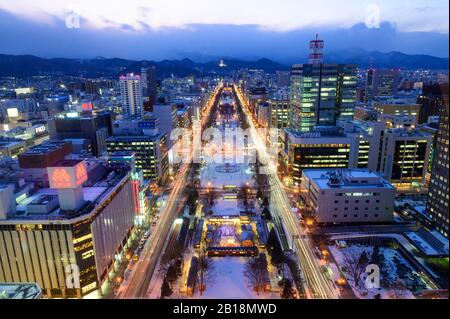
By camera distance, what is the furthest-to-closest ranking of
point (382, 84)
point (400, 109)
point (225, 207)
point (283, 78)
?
1. point (283, 78)
2. point (382, 84)
3. point (400, 109)
4. point (225, 207)

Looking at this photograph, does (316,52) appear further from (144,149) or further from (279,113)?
(144,149)

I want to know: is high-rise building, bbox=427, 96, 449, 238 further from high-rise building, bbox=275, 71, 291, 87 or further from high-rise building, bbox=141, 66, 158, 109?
high-rise building, bbox=275, 71, 291, 87

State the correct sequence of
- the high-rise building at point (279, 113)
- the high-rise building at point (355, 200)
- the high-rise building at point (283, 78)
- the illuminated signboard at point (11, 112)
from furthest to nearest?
the high-rise building at point (283, 78)
the illuminated signboard at point (11, 112)
the high-rise building at point (279, 113)
the high-rise building at point (355, 200)

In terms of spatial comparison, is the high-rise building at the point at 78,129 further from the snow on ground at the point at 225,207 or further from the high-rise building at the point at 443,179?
the high-rise building at the point at 443,179

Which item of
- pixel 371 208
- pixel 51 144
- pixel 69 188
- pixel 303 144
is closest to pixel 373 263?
pixel 371 208

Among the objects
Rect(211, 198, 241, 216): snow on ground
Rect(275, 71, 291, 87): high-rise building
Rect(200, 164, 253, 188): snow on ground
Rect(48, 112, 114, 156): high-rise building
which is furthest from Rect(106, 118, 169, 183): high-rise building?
Rect(275, 71, 291, 87): high-rise building

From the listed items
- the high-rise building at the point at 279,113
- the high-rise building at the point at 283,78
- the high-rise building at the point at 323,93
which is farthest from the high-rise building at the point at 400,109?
the high-rise building at the point at 283,78

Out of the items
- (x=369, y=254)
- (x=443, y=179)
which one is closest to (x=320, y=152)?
(x=369, y=254)
